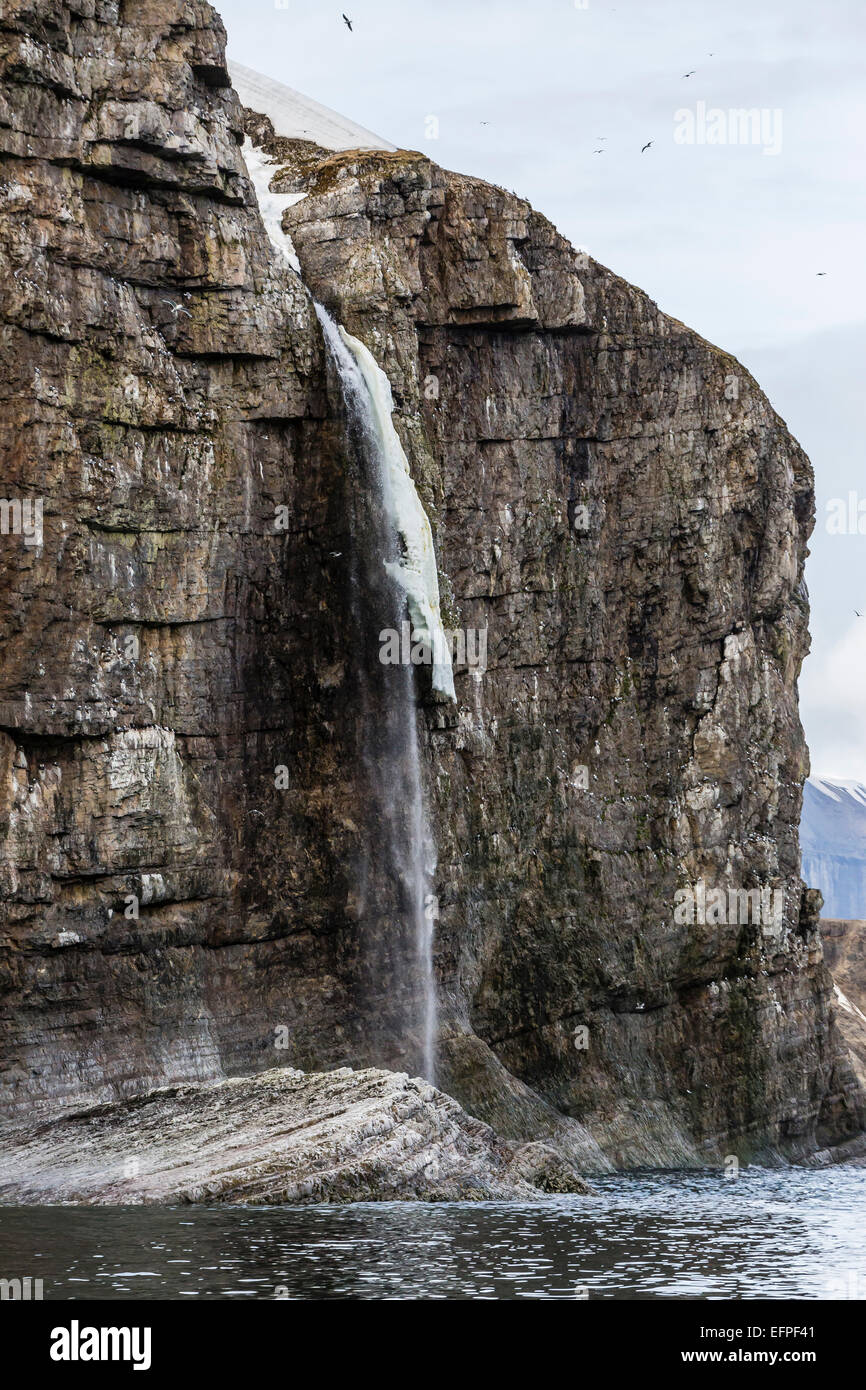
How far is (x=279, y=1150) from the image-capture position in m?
40.3

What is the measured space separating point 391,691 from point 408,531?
190 inches

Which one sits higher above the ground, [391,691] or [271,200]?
[271,200]

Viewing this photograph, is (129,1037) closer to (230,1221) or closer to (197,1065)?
(197,1065)

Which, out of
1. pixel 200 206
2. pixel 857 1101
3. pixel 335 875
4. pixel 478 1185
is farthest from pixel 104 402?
pixel 857 1101

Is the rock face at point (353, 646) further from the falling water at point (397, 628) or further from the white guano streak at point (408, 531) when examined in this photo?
the white guano streak at point (408, 531)

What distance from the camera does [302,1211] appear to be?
37281mm

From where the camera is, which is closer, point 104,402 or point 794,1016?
point 104,402

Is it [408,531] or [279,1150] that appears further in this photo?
[408,531]
